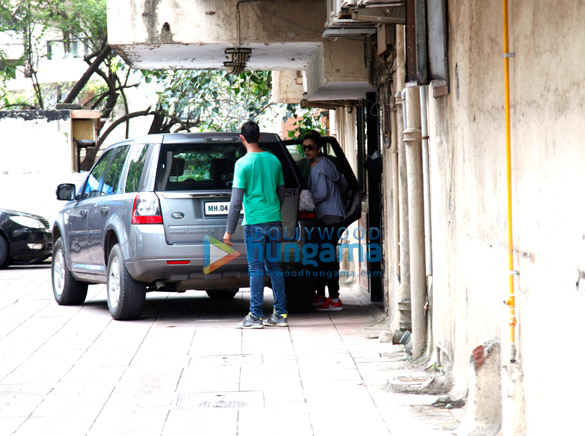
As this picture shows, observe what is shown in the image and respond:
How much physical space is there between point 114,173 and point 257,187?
219 centimetres

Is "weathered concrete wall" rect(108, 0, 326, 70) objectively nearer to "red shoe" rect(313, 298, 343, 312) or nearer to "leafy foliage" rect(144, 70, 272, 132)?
"red shoe" rect(313, 298, 343, 312)

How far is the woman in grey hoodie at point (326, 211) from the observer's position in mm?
10594

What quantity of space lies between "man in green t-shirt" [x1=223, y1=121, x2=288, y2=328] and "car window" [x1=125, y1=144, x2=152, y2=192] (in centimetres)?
118

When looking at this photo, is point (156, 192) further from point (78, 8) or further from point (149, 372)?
point (78, 8)

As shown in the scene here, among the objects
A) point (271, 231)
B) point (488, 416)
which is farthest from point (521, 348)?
point (271, 231)

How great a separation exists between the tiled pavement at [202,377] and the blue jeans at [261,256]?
390mm

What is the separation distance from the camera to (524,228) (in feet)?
15.4

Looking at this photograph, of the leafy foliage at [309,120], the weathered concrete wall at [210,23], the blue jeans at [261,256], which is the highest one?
the weathered concrete wall at [210,23]

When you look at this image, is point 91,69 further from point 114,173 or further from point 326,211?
point 326,211

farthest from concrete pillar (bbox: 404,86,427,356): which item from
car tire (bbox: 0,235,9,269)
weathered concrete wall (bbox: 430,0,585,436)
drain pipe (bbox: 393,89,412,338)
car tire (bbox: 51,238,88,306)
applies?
car tire (bbox: 0,235,9,269)

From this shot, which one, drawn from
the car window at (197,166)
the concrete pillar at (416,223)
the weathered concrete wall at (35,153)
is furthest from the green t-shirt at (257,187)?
the weathered concrete wall at (35,153)

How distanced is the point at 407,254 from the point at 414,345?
0.90 m

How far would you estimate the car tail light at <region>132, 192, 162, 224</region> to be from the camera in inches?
378

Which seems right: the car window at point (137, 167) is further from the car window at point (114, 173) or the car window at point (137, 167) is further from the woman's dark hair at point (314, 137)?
the woman's dark hair at point (314, 137)
